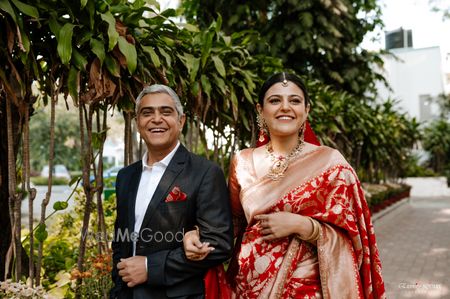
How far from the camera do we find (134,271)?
1.63m

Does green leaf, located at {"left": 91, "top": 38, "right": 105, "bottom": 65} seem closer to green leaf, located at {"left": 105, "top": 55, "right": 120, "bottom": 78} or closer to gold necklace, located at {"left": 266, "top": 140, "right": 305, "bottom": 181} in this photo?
green leaf, located at {"left": 105, "top": 55, "right": 120, "bottom": 78}

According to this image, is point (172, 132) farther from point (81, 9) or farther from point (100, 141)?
point (100, 141)

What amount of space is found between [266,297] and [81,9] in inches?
61.8

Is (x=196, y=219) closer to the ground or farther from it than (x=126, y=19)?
closer to the ground

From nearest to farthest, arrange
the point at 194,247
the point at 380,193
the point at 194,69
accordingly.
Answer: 1. the point at 194,247
2. the point at 194,69
3. the point at 380,193

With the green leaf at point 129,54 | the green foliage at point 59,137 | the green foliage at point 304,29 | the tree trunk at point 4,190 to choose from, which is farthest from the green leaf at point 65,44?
the green foliage at point 59,137

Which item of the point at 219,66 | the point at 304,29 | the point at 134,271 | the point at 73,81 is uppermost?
the point at 304,29

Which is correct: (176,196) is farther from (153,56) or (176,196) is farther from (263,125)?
(153,56)

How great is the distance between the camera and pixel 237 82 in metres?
3.65

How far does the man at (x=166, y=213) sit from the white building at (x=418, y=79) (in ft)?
90.6

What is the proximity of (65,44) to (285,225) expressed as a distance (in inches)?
52.5

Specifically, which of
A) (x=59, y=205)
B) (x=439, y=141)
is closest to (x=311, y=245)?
(x=59, y=205)

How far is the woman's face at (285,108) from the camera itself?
186 centimetres

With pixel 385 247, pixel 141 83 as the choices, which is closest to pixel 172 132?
pixel 141 83
